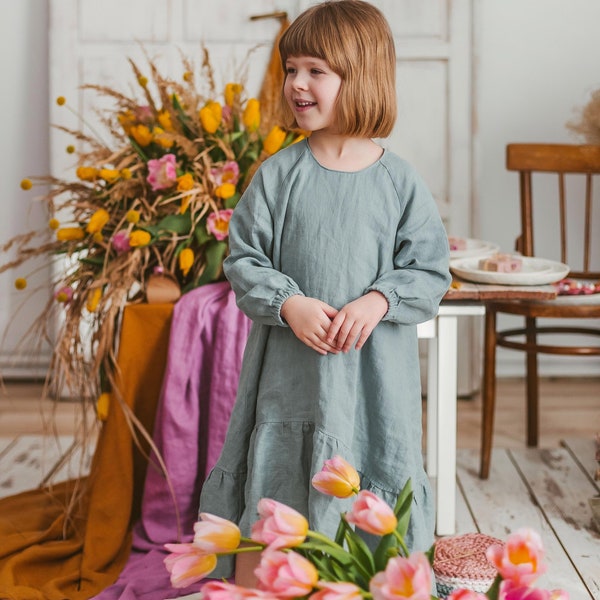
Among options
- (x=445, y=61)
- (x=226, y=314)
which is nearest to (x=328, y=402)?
(x=226, y=314)

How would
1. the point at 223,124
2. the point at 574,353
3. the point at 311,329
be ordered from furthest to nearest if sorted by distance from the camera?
1. the point at 574,353
2. the point at 223,124
3. the point at 311,329

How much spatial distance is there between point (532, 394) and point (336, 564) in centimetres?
244

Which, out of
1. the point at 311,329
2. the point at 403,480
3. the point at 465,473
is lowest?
the point at 465,473

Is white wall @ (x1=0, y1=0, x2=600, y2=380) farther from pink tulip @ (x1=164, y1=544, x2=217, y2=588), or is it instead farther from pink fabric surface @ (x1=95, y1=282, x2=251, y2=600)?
pink tulip @ (x1=164, y1=544, x2=217, y2=588)

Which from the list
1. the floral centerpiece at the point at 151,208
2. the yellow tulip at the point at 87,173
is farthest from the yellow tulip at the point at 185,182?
the yellow tulip at the point at 87,173

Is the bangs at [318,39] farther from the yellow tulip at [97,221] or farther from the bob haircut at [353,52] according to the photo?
the yellow tulip at [97,221]

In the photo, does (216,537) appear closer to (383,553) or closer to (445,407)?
(383,553)

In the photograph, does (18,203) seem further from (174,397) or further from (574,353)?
(574,353)

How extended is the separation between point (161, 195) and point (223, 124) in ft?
0.78

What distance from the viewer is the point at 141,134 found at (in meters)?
2.36

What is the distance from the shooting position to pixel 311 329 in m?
1.57

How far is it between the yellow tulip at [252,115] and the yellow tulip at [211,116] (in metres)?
0.09

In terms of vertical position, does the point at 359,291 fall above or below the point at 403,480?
above

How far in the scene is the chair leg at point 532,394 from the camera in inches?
125
